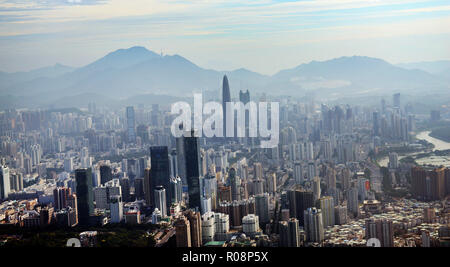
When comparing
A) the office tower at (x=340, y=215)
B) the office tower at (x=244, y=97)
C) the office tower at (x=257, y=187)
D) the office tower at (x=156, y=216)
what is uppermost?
the office tower at (x=244, y=97)

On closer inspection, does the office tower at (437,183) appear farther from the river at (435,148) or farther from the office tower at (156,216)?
the office tower at (156,216)

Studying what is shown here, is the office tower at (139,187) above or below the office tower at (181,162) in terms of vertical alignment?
below

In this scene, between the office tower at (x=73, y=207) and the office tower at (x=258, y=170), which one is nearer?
the office tower at (x=73, y=207)

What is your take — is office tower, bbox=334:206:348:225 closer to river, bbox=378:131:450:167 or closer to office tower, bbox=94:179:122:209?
river, bbox=378:131:450:167

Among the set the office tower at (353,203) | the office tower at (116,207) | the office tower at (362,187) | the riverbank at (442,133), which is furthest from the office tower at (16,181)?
the riverbank at (442,133)

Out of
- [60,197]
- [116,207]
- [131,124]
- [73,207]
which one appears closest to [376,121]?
[131,124]

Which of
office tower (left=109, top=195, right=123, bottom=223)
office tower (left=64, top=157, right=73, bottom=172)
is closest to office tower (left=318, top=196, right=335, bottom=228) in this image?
office tower (left=109, top=195, right=123, bottom=223)
